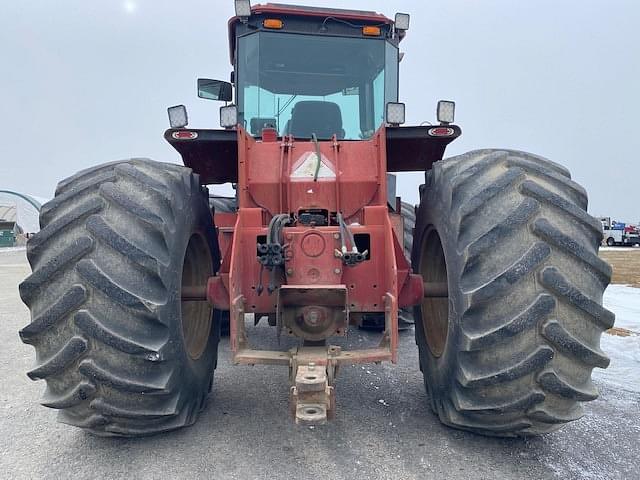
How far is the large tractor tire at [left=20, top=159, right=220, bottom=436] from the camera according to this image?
2.12m

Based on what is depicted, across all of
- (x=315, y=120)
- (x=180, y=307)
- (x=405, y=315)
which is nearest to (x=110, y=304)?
(x=180, y=307)

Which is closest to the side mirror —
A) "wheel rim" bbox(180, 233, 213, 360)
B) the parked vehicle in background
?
"wheel rim" bbox(180, 233, 213, 360)

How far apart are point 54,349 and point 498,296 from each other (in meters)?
1.98

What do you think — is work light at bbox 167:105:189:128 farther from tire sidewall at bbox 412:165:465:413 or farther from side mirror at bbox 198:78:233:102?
tire sidewall at bbox 412:165:465:413

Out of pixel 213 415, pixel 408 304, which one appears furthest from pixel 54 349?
pixel 408 304

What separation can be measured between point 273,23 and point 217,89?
2.89 feet

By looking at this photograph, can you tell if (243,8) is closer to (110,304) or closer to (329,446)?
(110,304)

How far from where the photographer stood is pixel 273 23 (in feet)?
12.4

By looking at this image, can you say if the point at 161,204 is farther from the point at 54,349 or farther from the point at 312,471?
the point at 312,471

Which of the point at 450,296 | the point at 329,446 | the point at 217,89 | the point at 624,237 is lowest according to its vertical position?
the point at 624,237

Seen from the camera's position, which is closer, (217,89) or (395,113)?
(395,113)

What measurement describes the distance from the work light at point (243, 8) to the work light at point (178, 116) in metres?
1.10

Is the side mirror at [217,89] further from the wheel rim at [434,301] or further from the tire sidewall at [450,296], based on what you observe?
the wheel rim at [434,301]

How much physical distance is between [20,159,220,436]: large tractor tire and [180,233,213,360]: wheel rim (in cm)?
67
